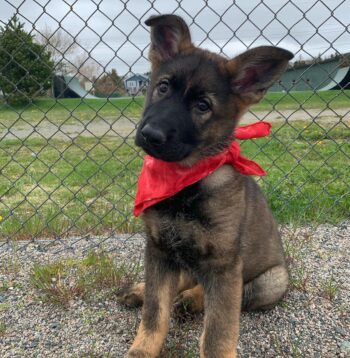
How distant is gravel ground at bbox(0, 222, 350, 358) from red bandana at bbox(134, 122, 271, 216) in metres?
0.78

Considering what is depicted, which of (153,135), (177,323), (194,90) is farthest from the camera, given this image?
(177,323)

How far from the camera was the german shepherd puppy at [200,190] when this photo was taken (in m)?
2.35

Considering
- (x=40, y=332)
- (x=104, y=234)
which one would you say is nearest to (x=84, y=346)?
(x=40, y=332)

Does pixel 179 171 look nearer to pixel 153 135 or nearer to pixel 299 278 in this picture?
pixel 153 135

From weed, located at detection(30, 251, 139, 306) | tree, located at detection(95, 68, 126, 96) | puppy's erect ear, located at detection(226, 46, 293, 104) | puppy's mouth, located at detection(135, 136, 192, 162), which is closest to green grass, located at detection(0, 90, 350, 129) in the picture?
tree, located at detection(95, 68, 126, 96)

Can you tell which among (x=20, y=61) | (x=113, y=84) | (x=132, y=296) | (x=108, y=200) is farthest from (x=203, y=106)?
(x=20, y=61)

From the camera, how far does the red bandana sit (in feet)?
8.07

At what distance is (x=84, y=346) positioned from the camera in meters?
2.64

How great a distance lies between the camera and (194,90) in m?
2.37

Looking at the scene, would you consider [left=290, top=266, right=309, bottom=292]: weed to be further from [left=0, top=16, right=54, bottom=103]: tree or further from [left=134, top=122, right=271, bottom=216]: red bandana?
[left=0, top=16, right=54, bottom=103]: tree

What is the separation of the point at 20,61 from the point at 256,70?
14.6 feet

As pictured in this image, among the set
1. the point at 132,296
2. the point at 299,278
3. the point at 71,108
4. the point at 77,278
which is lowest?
the point at 71,108

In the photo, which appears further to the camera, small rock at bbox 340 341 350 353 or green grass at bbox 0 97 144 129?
green grass at bbox 0 97 144 129

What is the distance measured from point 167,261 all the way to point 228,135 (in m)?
0.77
